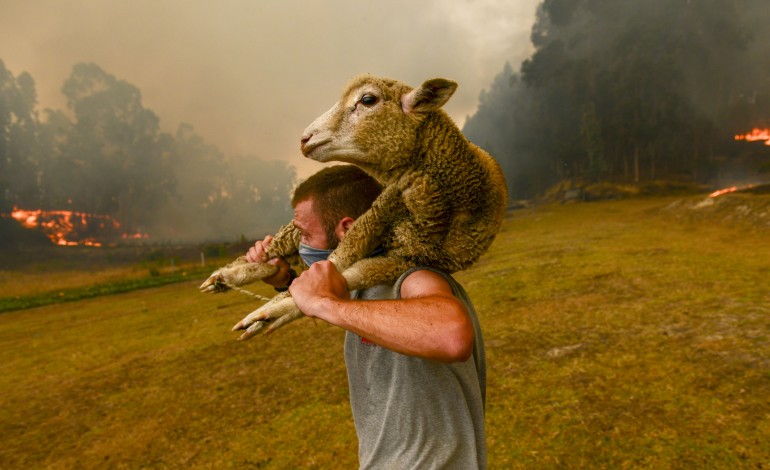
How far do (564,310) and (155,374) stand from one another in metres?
8.36

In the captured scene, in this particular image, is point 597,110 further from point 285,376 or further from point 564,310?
point 285,376

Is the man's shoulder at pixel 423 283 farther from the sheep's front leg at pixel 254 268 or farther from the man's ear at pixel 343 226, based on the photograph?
the sheep's front leg at pixel 254 268

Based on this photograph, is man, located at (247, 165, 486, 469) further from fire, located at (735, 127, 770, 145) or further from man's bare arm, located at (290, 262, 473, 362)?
fire, located at (735, 127, 770, 145)

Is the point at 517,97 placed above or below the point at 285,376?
above

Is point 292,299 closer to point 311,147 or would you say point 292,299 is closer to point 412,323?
point 412,323

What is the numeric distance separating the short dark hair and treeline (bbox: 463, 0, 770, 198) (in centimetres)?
4914

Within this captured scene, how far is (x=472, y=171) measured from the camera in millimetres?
1798

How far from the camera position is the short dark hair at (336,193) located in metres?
1.99

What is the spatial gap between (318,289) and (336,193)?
0.66 metres

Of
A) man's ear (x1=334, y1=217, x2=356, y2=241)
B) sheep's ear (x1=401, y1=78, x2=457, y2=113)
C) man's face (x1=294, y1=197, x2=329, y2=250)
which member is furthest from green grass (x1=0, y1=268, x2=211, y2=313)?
sheep's ear (x1=401, y1=78, x2=457, y2=113)

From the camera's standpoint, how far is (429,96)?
1.76 metres

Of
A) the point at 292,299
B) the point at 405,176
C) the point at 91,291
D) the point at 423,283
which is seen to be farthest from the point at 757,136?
the point at 91,291

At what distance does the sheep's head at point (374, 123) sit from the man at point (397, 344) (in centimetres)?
26

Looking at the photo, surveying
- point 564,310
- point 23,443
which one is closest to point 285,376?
point 23,443
